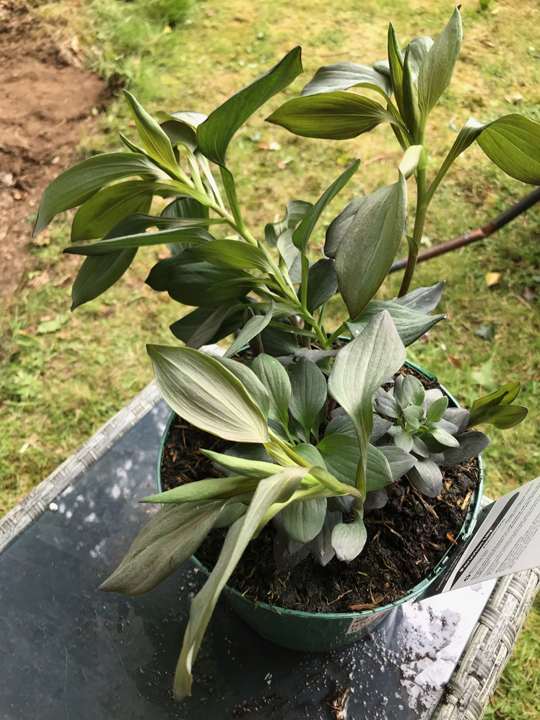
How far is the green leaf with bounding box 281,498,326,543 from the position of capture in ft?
1.66

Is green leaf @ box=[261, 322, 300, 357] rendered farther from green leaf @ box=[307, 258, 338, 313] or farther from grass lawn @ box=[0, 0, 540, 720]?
grass lawn @ box=[0, 0, 540, 720]

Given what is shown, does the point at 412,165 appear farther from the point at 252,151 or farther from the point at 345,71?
the point at 252,151

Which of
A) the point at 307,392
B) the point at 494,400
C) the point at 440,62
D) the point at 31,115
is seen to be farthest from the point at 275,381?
the point at 31,115

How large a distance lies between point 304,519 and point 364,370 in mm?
149

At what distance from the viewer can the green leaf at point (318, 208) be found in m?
0.53

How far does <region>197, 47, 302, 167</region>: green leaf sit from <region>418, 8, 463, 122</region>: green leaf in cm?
15

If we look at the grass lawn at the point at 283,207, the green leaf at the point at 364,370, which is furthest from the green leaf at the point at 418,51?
the grass lawn at the point at 283,207

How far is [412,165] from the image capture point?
1.69 feet

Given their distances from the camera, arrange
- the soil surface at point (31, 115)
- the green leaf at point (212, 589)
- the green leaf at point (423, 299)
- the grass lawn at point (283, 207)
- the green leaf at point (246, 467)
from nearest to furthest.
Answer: the green leaf at point (212, 589) < the green leaf at point (246, 467) < the green leaf at point (423, 299) < the grass lawn at point (283, 207) < the soil surface at point (31, 115)

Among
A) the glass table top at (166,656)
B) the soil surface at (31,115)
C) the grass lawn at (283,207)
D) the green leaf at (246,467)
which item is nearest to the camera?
the green leaf at (246,467)

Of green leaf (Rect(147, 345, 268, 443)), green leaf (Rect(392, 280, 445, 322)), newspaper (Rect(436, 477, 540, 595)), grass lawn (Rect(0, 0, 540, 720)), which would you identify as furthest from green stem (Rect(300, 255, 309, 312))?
grass lawn (Rect(0, 0, 540, 720))

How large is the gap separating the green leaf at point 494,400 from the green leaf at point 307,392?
0.19 metres

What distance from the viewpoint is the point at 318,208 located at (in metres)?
0.55

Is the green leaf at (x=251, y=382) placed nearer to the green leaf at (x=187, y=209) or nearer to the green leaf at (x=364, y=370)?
the green leaf at (x=364, y=370)
